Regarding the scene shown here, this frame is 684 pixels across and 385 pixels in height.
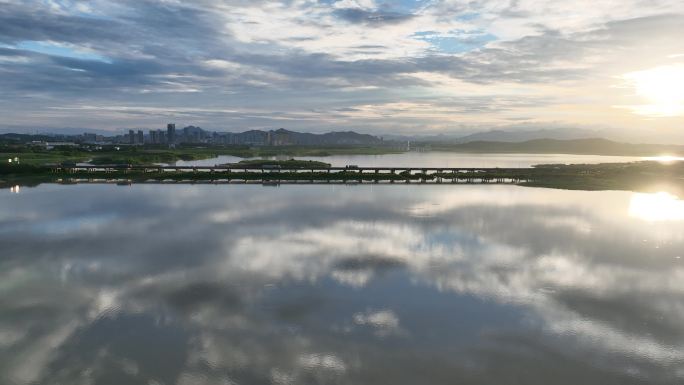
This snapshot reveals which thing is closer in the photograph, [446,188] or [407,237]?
[407,237]

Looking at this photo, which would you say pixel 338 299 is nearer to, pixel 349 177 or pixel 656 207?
pixel 656 207

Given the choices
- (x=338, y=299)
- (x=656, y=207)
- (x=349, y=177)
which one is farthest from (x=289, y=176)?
(x=338, y=299)

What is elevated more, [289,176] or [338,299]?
[289,176]

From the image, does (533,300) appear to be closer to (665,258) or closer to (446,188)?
(665,258)

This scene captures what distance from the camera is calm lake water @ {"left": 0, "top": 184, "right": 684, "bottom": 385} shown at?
12.6 meters

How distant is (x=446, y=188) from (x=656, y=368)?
47347mm

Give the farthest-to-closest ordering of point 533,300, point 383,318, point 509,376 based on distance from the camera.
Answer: point 533,300
point 383,318
point 509,376

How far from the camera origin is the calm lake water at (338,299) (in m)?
12.6

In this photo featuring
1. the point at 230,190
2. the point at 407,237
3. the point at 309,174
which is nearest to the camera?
the point at 407,237

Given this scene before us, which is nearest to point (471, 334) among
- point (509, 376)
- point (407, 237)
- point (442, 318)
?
point (442, 318)

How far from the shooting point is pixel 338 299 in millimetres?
17641

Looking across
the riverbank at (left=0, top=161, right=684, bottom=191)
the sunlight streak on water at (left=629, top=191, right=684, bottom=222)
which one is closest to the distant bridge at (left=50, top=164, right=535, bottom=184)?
the riverbank at (left=0, top=161, right=684, bottom=191)

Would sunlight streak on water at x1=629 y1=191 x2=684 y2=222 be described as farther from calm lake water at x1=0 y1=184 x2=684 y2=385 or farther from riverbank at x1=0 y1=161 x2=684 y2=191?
riverbank at x1=0 y1=161 x2=684 y2=191

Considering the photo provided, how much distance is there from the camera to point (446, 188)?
195 ft
